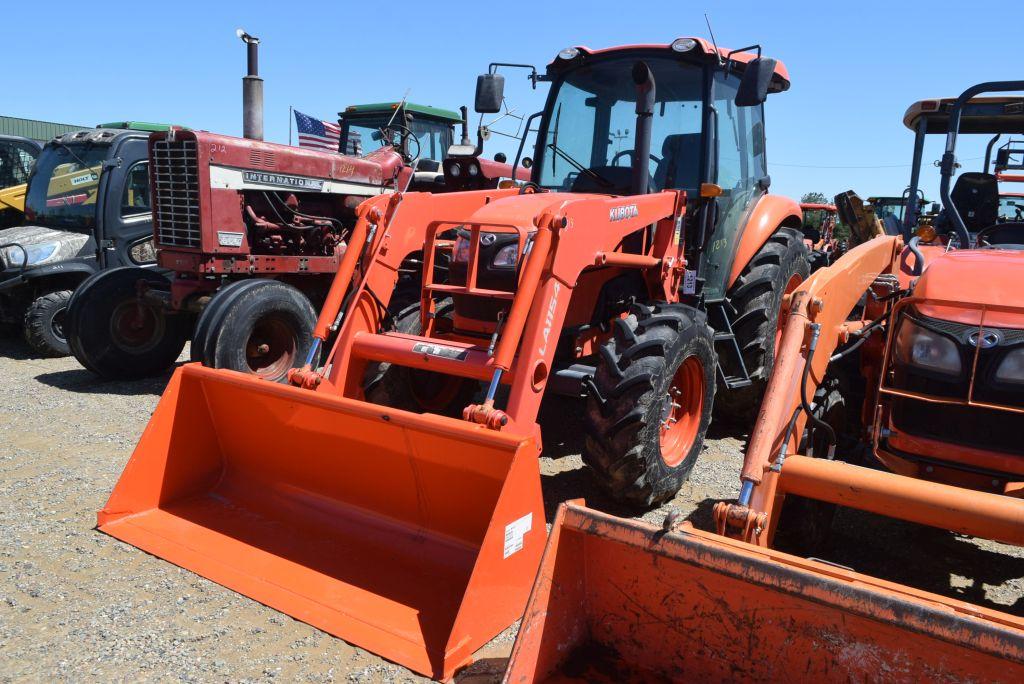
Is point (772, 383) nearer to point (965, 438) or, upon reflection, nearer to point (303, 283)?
point (965, 438)

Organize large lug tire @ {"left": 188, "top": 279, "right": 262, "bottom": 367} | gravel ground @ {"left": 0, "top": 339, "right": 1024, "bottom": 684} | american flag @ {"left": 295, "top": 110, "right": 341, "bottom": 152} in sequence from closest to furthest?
gravel ground @ {"left": 0, "top": 339, "right": 1024, "bottom": 684}
large lug tire @ {"left": 188, "top": 279, "right": 262, "bottom": 367}
american flag @ {"left": 295, "top": 110, "right": 341, "bottom": 152}

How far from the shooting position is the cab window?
8.17m

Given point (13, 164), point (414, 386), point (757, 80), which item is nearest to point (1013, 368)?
point (757, 80)

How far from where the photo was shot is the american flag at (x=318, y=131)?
9.82 meters

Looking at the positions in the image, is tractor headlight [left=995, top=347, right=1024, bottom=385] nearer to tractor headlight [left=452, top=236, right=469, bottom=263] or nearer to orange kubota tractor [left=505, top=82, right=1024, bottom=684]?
orange kubota tractor [left=505, top=82, right=1024, bottom=684]

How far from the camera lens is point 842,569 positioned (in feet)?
7.36

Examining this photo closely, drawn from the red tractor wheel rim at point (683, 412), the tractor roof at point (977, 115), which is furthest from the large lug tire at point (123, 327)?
the tractor roof at point (977, 115)

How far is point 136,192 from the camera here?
8250mm

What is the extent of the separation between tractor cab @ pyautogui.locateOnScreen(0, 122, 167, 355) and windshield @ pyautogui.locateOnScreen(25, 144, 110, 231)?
0.01 metres

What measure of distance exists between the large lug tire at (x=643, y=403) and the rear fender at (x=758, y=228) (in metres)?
1.19

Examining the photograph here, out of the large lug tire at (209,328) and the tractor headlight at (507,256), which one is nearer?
the tractor headlight at (507,256)

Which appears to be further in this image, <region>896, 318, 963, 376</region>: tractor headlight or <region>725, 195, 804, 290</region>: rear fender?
<region>725, 195, 804, 290</region>: rear fender

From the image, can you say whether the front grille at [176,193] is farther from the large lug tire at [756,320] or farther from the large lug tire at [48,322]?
the large lug tire at [756,320]

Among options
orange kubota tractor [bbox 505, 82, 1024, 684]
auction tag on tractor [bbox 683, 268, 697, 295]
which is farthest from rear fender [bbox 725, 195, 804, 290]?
orange kubota tractor [bbox 505, 82, 1024, 684]
